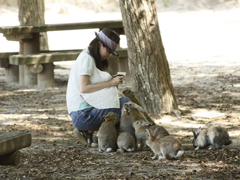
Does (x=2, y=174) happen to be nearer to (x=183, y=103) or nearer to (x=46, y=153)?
(x=46, y=153)

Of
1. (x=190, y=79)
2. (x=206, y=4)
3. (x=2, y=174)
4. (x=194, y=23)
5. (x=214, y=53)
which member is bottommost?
(x=2, y=174)

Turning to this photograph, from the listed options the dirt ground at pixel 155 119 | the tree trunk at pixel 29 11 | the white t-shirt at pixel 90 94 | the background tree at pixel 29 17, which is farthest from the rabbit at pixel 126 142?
the tree trunk at pixel 29 11

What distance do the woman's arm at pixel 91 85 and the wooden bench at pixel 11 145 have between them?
1.53m

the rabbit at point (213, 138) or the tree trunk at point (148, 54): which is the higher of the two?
the tree trunk at point (148, 54)

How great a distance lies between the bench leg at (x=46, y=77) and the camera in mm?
9562

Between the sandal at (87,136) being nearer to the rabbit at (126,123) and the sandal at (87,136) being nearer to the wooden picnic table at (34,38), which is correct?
the rabbit at (126,123)

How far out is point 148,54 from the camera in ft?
20.5

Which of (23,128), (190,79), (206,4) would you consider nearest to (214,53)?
(190,79)

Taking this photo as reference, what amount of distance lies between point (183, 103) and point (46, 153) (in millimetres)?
3697

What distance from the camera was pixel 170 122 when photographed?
6016 mm

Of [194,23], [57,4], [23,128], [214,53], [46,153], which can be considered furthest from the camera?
[57,4]

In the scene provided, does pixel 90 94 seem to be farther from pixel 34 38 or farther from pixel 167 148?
pixel 34 38

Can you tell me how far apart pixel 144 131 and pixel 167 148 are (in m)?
0.53

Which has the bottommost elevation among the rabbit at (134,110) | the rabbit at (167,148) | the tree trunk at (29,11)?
the rabbit at (167,148)
